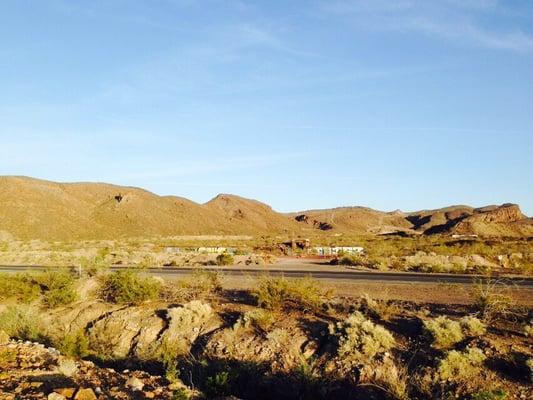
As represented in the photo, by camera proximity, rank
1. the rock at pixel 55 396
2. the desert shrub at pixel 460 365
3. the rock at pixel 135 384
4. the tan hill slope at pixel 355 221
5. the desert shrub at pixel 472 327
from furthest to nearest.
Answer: the tan hill slope at pixel 355 221, the desert shrub at pixel 472 327, the desert shrub at pixel 460 365, the rock at pixel 135 384, the rock at pixel 55 396

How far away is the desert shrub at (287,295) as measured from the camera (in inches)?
579

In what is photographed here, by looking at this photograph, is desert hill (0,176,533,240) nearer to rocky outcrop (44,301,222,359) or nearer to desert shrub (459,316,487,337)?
rocky outcrop (44,301,222,359)

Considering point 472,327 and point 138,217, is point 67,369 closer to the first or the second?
point 472,327

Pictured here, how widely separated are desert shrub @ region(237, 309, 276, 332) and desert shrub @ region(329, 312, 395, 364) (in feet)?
6.74

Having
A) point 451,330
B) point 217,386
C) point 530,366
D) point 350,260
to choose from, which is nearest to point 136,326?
point 217,386

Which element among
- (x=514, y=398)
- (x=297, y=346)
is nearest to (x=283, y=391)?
(x=297, y=346)

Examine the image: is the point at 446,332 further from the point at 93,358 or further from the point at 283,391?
the point at 93,358

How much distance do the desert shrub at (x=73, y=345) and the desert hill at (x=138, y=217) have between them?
248 feet

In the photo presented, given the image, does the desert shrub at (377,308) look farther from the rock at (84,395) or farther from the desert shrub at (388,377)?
the rock at (84,395)

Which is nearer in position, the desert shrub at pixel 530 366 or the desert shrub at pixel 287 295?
the desert shrub at pixel 530 366

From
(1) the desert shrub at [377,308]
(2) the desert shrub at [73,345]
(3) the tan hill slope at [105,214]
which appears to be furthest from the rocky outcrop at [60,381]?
(3) the tan hill slope at [105,214]

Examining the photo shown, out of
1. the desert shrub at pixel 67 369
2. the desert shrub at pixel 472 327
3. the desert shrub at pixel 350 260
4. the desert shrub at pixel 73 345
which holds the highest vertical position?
the desert shrub at pixel 350 260

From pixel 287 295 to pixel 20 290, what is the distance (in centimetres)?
950

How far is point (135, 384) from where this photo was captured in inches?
366
